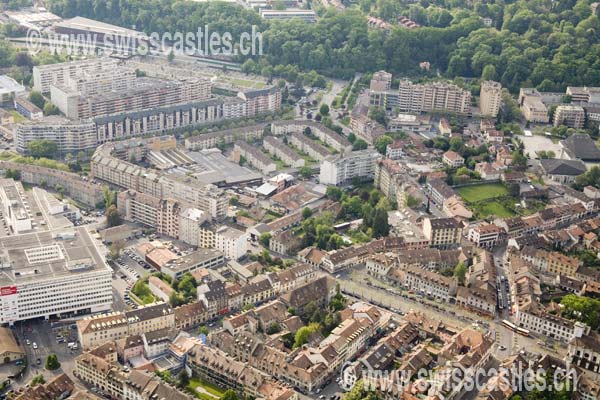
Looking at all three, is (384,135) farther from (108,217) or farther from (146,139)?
(108,217)

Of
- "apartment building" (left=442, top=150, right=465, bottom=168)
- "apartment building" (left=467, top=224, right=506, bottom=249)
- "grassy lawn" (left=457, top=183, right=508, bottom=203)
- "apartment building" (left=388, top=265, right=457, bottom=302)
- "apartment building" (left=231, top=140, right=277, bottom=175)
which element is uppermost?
"apartment building" (left=442, top=150, right=465, bottom=168)

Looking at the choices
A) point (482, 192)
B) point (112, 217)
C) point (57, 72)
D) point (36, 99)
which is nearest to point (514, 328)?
point (482, 192)

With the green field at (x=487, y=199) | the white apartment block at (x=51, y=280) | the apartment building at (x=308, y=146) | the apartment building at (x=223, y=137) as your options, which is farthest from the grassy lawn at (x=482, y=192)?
the white apartment block at (x=51, y=280)

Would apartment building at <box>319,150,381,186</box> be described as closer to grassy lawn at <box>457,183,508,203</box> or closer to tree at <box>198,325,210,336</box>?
grassy lawn at <box>457,183,508,203</box>

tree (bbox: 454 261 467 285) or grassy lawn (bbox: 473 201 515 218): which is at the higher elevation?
grassy lawn (bbox: 473 201 515 218)

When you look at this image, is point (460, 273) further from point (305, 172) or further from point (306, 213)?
point (305, 172)

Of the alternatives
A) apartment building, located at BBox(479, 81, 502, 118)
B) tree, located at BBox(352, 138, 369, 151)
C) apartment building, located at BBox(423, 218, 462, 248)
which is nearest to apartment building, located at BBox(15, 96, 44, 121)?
tree, located at BBox(352, 138, 369, 151)

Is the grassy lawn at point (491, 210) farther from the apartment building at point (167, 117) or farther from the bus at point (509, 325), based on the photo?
the apartment building at point (167, 117)

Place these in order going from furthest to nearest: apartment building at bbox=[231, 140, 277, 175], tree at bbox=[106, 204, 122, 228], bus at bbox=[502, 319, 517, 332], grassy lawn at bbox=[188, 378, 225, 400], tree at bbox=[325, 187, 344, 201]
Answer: apartment building at bbox=[231, 140, 277, 175] < tree at bbox=[325, 187, 344, 201] < tree at bbox=[106, 204, 122, 228] < bus at bbox=[502, 319, 517, 332] < grassy lawn at bbox=[188, 378, 225, 400]
